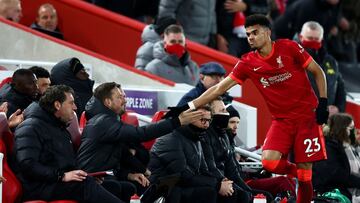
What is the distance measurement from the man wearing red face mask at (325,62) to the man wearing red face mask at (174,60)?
1280mm

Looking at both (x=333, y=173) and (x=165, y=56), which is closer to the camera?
(x=333, y=173)

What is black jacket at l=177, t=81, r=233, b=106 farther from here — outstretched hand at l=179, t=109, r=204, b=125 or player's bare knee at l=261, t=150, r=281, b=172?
outstretched hand at l=179, t=109, r=204, b=125

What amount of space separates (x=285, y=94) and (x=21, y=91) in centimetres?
223

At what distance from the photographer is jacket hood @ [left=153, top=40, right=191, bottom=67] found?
14750mm

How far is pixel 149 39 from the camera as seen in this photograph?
15.2 m

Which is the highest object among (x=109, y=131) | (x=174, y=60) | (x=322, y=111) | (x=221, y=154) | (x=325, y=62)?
(x=322, y=111)

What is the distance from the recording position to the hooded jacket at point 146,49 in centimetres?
1508

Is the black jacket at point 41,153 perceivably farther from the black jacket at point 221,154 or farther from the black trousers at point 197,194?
the black jacket at point 221,154

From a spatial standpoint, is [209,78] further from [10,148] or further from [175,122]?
[10,148]

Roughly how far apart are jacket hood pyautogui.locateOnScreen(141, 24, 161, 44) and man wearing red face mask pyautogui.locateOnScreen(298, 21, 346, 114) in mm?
1650

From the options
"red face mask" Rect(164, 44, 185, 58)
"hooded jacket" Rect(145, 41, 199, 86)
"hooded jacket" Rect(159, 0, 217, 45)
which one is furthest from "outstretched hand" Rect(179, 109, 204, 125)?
"hooded jacket" Rect(159, 0, 217, 45)

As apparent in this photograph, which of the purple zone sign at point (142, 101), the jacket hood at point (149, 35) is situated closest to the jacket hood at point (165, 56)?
the jacket hood at point (149, 35)

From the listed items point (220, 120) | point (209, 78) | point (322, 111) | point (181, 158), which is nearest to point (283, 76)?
point (322, 111)

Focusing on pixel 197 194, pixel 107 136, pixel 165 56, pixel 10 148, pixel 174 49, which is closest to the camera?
pixel 10 148
